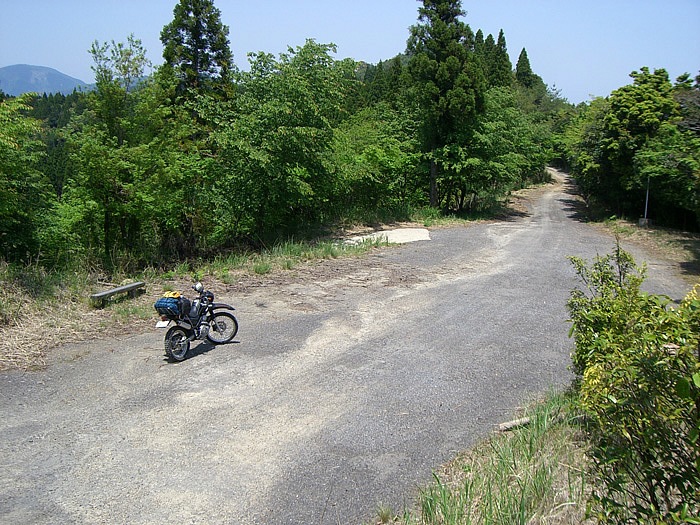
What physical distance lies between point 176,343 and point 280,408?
1928mm

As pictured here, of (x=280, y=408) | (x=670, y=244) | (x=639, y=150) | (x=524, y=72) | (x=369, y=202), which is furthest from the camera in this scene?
(x=524, y=72)

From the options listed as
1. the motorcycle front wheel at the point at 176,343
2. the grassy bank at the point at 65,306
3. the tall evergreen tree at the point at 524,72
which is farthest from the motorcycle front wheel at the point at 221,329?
the tall evergreen tree at the point at 524,72

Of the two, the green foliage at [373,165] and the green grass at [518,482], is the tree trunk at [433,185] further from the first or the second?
the green grass at [518,482]

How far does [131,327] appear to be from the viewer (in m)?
7.71

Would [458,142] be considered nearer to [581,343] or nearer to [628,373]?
[581,343]

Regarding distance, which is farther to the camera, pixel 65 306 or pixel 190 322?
pixel 65 306

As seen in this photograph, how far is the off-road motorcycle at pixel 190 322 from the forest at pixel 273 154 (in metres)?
3.98

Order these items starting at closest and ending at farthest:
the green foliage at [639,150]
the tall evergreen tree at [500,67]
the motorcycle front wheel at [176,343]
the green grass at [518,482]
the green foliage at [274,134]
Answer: the green grass at [518,482] < the motorcycle front wheel at [176,343] < the green foliage at [274,134] < the green foliage at [639,150] < the tall evergreen tree at [500,67]

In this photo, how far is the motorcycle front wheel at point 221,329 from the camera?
23.7ft

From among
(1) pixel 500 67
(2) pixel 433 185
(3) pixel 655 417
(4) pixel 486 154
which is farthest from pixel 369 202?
(1) pixel 500 67

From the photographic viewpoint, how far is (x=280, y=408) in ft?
17.8

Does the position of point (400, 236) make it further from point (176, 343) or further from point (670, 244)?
point (176, 343)

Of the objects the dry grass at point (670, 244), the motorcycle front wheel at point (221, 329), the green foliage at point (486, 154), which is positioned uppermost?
the green foliage at point (486, 154)

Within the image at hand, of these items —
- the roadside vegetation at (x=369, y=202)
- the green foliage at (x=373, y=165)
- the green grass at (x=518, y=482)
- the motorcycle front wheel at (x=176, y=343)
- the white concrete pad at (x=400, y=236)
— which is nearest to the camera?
the roadside vegetation at (x=369, y=202)
